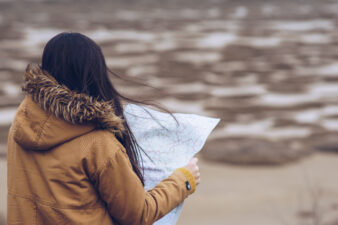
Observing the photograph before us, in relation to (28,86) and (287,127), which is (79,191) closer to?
(28,86)

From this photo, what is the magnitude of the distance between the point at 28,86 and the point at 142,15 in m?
17.6

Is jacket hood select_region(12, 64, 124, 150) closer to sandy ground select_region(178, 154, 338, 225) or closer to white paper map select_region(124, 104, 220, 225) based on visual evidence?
white paper map select_region(124, 104, 220, 225)

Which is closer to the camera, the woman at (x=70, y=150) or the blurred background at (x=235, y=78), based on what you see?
the woman at (x=70, y=150)

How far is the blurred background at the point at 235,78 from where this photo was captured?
604 cm

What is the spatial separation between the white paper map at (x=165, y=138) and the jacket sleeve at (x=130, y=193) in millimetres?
141

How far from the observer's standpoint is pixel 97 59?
67.4 inches

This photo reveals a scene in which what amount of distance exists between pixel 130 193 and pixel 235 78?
10002mm

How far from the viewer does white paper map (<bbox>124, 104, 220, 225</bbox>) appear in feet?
6.61

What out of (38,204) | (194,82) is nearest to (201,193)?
(38,204)

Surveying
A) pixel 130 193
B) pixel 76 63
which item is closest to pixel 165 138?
pixel 130 193

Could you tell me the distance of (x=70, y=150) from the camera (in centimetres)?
164

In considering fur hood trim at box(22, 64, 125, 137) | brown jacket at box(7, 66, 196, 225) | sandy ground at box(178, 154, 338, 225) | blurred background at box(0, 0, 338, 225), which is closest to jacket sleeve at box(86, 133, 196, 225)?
brown jacket at box(7, 66, 196, 225)

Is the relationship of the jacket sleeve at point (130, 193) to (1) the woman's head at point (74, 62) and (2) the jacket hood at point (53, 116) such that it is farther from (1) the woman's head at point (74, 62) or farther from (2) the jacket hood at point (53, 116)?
(1) the woman's head at point (74, 62)

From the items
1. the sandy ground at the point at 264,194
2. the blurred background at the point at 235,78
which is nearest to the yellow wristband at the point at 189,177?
the blurred background at the point at 235,78
